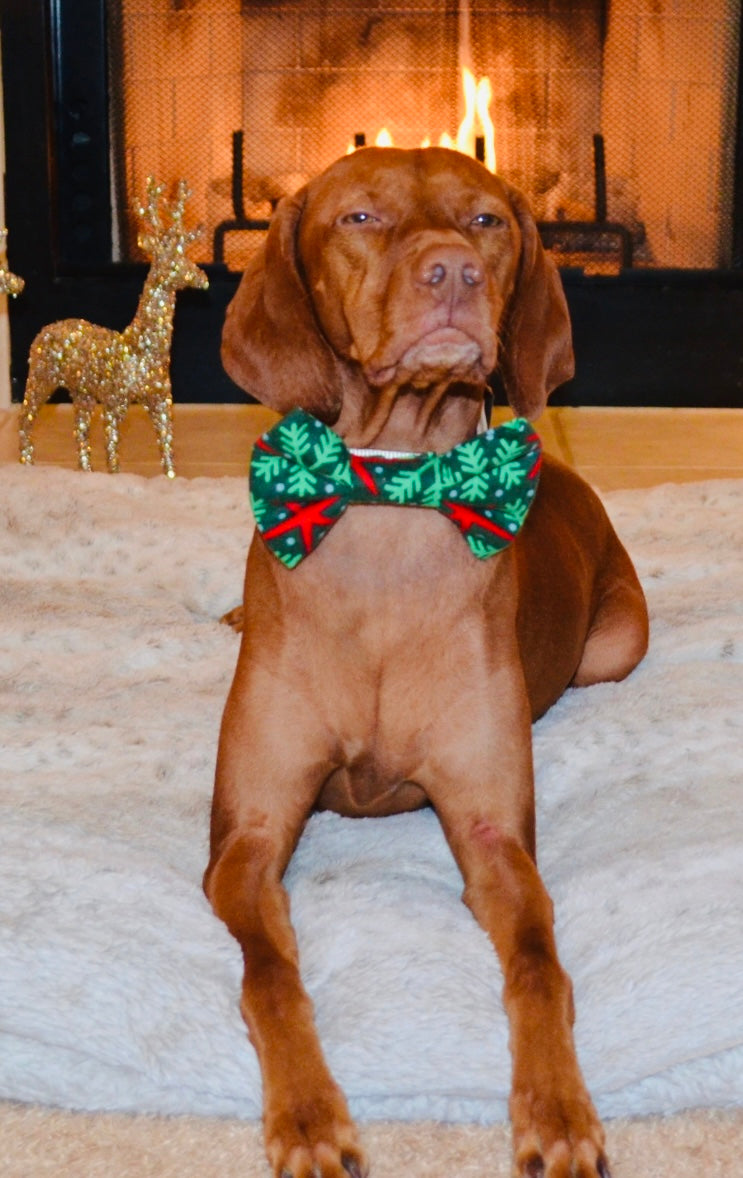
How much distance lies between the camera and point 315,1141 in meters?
1.51

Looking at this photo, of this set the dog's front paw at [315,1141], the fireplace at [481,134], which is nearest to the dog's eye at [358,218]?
the dog's front paw at [315,1141]

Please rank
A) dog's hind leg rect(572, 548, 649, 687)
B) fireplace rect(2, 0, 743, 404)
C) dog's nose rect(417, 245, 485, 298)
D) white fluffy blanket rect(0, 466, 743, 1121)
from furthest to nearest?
fireplace rect(2, 0, 743, 404) < dog's hind leg rect(572, 548, 649, 687) < dog's nose rect(417, 245, 485, 298) < white fluffy blanket rect(0, 466, 743, 1121)

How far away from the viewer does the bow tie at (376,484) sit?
6.44 ft

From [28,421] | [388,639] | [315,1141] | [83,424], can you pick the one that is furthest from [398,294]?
[28,421]

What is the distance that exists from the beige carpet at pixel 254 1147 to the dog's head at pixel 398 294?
83 centimetres

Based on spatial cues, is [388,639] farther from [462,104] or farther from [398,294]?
[462,104]

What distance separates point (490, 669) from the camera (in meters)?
2.01

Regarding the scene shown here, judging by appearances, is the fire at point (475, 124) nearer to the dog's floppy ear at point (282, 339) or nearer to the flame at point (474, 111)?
the flame at point (474, 111)

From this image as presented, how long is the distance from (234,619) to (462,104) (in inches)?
110

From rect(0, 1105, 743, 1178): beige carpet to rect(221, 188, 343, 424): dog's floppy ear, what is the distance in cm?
84

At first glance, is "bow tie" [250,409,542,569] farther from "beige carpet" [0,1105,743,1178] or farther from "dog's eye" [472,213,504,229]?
"beige carpet" [0,1105,743,1178]

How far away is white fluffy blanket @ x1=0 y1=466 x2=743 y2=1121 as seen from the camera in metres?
1.67

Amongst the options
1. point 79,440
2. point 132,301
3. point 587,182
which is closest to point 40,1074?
point 79,440

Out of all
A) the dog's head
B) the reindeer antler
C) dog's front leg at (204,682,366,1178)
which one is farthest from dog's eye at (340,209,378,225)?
the reindeer antler
